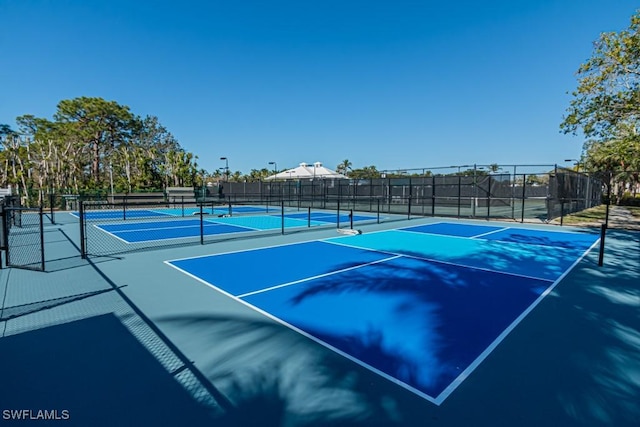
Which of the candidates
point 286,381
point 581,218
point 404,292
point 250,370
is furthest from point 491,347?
point 581,218

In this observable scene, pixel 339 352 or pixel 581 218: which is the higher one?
pixel 581 218

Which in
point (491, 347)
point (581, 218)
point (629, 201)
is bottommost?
point (491, 347)

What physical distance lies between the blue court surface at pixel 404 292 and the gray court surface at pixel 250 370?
207 mm

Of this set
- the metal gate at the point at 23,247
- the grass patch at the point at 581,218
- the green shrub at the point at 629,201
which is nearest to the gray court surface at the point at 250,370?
the metal gate at the point at 23,247

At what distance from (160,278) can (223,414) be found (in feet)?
14.4

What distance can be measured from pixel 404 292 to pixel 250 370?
311 centimetres

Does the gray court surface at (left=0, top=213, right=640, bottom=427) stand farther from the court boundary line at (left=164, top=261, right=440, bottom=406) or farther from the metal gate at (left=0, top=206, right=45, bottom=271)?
the metal gate at (left=0, top=206, right=45, bottom=271)

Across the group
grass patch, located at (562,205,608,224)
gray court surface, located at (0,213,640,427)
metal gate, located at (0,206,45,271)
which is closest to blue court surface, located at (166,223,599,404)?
gray court surface, located at (0,213,640,427)

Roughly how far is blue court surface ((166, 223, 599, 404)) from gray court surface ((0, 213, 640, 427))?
21cm

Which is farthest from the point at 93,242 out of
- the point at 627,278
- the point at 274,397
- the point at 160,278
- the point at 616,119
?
the point at 616,119

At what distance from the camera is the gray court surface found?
96.7 inches

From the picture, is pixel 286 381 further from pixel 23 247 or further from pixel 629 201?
pixel 629 201

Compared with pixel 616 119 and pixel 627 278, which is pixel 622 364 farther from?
pixel 616 119

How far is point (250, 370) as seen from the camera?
302 centimetres
